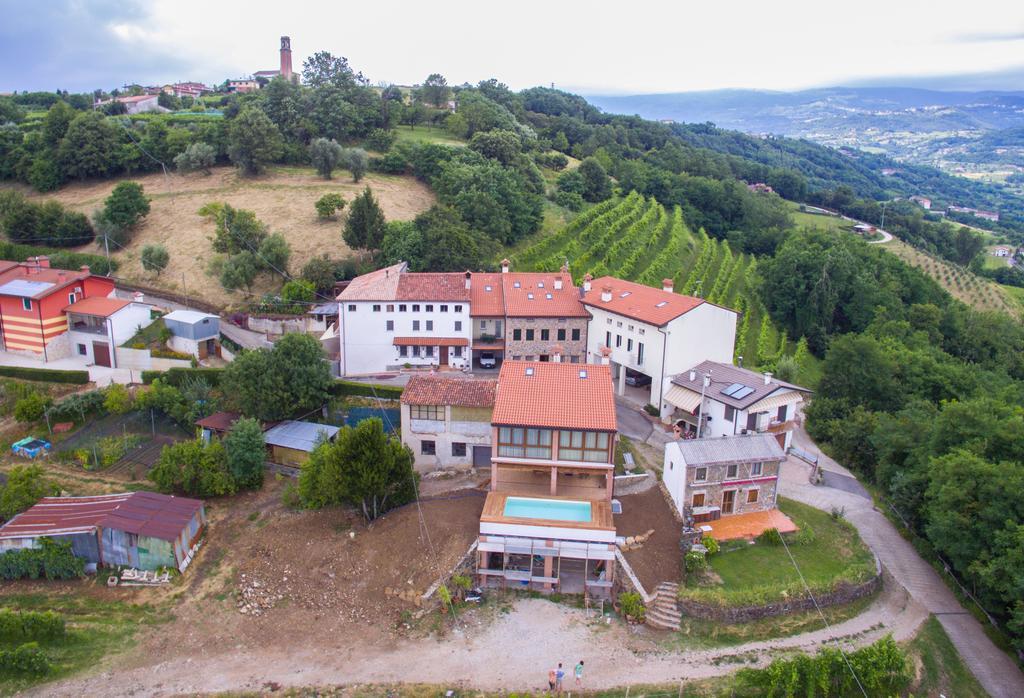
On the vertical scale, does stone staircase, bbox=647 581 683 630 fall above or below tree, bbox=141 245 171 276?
below

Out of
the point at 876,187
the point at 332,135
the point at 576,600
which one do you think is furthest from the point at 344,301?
the point at 876,187

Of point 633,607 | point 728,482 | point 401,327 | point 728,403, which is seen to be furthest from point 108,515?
point 728,403

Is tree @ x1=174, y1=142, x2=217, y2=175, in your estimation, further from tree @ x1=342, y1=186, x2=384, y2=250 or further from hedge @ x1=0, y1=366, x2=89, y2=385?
hedge @ x1=0, y1=366, x2=89, y2=385

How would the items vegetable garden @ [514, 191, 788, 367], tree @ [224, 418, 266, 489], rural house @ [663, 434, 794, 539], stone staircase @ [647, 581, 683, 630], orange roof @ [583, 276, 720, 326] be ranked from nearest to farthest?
stone staircase @ [647, 581, 683, 630], rural house @ [663, 434, 794, 539], tree @ [224, 418, 266, 489], orange roof @ [583, 276, 720, 326], vegetable garden @ [514, 191, 788, 367]

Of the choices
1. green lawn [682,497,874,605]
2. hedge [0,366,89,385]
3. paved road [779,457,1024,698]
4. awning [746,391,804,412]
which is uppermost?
awning [746,391,804,412]

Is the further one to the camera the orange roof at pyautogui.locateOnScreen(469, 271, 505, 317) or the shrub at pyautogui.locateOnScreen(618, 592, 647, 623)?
the orange roof at pyautogui.locateOnScreen(469, 271, 505, 317)

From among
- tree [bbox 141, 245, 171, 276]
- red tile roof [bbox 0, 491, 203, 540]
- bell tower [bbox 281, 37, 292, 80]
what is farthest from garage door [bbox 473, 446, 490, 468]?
bell tower [bbox 281, 37, 292, 80]

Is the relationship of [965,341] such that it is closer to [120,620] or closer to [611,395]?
[611,395]
